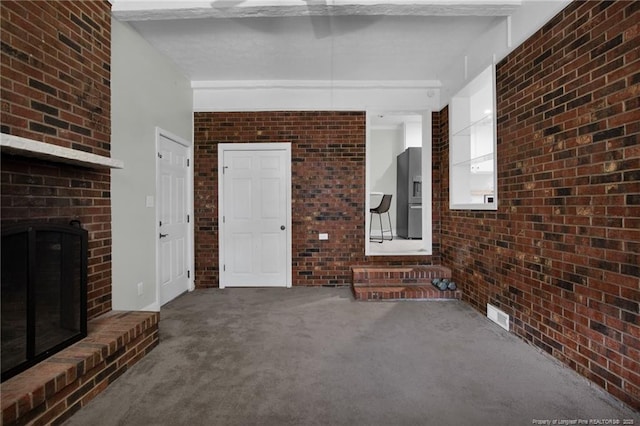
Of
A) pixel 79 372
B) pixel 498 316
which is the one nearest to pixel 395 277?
pixel 498 316

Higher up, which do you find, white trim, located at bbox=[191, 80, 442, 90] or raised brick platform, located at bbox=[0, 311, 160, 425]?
white trim, located at bbox=[191, 80, 442, 90]

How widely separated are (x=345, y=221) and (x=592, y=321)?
9.20ft

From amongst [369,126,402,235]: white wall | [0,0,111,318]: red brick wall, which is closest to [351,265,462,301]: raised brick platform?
[0,0,111,318]: red brick wall

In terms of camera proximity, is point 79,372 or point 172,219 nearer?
point 79,372

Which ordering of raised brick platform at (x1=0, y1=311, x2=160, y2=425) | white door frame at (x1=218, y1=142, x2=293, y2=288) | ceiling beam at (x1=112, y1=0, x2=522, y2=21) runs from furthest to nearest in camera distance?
1. white door frame at (x1=218, y1=142, x2=293, y2=288)
2. ceiling beam at (x1=112, y1=0, x2=522, y2=21)
3. raised brick platform at (x1=0, y1=311, x2=160, y2=425)

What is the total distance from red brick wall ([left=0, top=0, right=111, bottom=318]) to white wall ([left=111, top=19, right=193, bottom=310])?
158 mm

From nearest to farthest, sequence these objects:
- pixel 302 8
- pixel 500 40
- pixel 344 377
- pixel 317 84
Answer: pixel 344 377
pixel 302 8
pixel 500 40
pixel 317 84

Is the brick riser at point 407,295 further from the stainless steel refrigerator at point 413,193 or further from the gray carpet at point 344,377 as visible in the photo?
the stainless steel refrigerator at point 413,193

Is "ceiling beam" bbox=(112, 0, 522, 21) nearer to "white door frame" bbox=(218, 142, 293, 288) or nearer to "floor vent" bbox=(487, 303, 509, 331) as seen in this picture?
"white door frame" bbox=(218, 142, 293, 288)

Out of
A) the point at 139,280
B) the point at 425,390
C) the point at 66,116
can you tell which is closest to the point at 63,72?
the point at 66,116

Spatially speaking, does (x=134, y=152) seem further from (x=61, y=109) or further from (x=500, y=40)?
(x=500, y=40)

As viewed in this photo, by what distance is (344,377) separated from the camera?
6.60ft

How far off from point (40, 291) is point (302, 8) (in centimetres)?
268

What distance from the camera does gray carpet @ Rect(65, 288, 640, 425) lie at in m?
1.66
